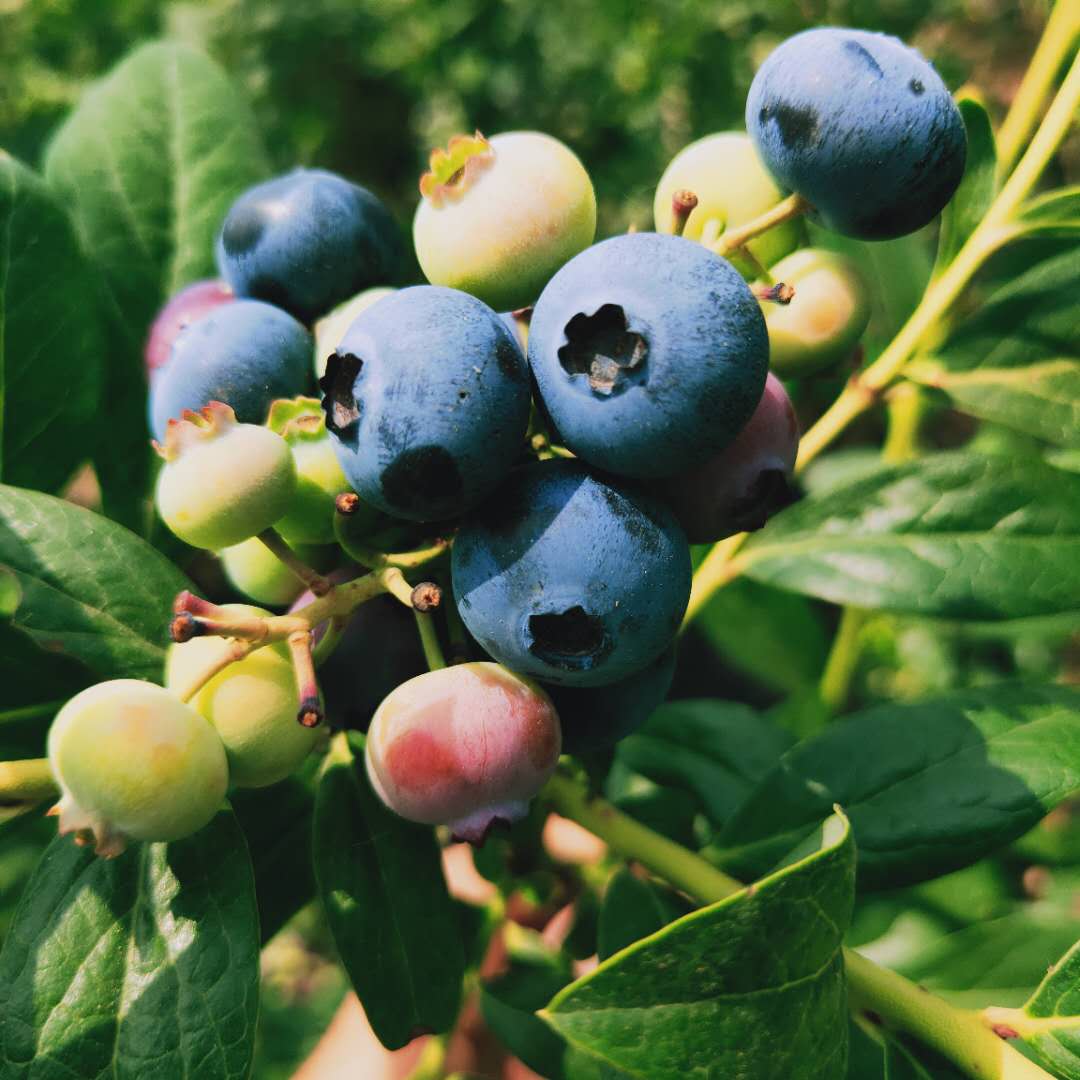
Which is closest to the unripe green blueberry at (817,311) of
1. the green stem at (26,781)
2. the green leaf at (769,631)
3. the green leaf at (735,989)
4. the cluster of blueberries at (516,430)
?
the cluster of blueberries at (516,430)

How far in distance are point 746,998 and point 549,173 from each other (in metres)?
0.63

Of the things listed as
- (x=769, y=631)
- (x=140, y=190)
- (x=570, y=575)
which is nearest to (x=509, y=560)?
(x=570, y=575)

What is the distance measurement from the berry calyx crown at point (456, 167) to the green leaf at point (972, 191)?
54 centimetres

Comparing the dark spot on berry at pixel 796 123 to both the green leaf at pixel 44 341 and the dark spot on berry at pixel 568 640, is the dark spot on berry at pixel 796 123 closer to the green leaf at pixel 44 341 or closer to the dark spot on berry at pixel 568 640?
the dark spot on berry at pixel 568 640

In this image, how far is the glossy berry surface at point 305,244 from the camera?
3.08 feet

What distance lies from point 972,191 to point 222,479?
851 mm

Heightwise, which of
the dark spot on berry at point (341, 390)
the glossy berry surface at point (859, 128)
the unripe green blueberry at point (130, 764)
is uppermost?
the glossy berry surface at point (859, 128)

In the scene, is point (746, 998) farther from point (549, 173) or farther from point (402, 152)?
point (402, 152)

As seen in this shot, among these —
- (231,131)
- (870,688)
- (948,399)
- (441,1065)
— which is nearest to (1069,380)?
(948,399)

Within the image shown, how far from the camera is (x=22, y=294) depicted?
108 centimetres

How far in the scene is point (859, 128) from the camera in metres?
0.78

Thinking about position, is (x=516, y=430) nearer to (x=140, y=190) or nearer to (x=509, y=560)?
(x=509, y=560)

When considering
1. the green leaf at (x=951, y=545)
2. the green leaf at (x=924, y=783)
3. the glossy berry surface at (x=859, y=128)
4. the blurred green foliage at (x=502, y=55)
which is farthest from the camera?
the blurred green foliage at (x=502, y=55)

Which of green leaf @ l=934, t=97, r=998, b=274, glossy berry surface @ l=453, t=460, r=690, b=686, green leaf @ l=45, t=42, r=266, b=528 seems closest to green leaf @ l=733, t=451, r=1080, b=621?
green leaf @ l=934, t=97, r=998, b=274
